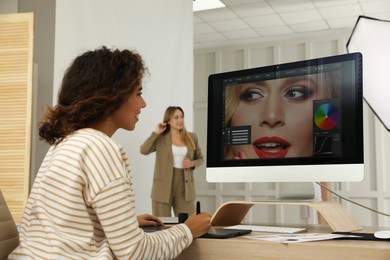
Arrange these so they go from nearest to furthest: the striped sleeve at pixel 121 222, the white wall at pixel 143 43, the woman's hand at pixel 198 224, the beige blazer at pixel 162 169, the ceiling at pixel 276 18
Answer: the striped sleeve at pixel 121 222 → the woman's hand at pixel 198 224 → the white wall at pixel 143 43 → the beige blazer at pixel 162 169 → the ceiling at pixel 276 18

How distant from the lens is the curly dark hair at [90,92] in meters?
1.29

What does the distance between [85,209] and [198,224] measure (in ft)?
1.12

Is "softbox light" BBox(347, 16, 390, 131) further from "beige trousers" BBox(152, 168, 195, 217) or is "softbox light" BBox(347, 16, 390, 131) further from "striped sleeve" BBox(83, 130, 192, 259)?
"beige trousers" BBox(152, 168, 195, 217)

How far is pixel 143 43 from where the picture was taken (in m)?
4.00

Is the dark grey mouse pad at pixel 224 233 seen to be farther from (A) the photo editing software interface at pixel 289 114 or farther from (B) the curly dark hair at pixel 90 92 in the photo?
(B) the curly dark hair at pixel 90 92

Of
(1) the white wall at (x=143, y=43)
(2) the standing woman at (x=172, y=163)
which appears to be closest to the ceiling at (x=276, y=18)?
Result: (1) the white wall at (x=143, y=43)

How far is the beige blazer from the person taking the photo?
4062mm

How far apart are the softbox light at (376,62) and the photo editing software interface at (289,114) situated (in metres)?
0.30

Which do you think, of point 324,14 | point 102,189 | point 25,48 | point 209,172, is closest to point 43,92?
point 25,48

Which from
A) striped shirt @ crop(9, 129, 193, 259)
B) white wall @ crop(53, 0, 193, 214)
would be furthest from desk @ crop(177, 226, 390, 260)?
white wall @ crop(53, 0, 193, 214)

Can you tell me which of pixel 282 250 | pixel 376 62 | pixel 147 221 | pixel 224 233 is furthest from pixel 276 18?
pixel 282 250

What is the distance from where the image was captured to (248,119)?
1.78 metres

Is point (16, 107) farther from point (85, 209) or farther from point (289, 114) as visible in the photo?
point (85, 209)

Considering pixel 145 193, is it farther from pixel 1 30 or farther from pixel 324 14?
pixel 324 14
